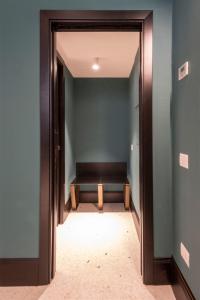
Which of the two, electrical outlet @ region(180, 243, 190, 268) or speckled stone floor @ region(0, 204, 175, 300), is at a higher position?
electrical outlet @ region(180, 243, 190, 268)

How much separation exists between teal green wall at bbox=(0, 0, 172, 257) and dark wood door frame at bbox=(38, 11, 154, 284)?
0.04 m

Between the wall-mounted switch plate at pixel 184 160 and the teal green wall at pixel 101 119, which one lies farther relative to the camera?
the teal green wall at pixel 101 119

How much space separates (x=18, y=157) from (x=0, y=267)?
0.89 metres

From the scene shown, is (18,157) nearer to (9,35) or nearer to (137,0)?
(9,35)

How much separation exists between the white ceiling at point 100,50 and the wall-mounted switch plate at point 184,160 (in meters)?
1.57

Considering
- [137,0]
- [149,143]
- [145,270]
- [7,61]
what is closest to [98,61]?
[137,0]

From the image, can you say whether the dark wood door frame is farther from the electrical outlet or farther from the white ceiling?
the white ceiling

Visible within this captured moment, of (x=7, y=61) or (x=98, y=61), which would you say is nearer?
(x=7, y=61)

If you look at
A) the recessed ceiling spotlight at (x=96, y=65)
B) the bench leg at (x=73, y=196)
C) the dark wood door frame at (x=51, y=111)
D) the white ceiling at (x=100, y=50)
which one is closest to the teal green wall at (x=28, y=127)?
the dark wood door frame at (x=51, y=111)

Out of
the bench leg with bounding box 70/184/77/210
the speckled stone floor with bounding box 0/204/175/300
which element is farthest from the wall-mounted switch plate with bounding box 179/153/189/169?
the bench leg with bounding box 70/184/77/210

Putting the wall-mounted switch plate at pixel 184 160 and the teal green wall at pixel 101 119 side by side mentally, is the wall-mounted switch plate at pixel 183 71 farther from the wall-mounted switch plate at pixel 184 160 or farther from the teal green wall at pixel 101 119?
the teal green wall at pixel 101 119

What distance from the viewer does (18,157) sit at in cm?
182

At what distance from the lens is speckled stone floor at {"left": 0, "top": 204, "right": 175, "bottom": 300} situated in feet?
5.57

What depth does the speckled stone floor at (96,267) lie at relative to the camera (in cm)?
170
